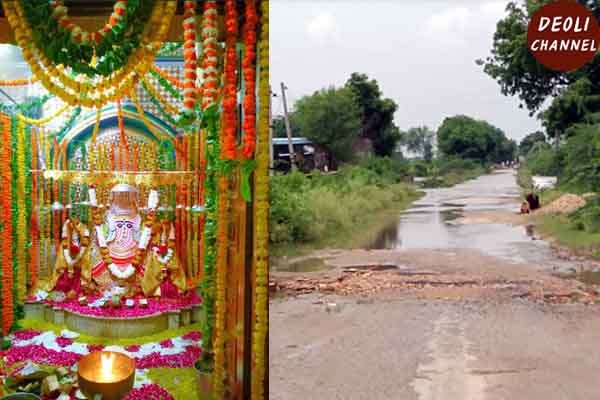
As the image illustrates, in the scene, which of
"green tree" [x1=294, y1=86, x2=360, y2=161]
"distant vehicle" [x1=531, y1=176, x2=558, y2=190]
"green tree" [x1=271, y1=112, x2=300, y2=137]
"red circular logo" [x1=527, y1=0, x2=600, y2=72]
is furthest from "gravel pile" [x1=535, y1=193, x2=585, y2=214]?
"green tree" [x1=271, y1=112, x2=300, y2=137]

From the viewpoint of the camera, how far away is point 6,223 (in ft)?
13.6

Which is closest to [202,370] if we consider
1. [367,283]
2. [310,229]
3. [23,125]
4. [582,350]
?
[23,125]

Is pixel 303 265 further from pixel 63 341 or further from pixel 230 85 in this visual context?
pixel 230 85

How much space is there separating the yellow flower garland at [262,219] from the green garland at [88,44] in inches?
19.5

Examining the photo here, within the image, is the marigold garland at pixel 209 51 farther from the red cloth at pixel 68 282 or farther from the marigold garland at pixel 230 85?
the red cloth at pixel 68 282

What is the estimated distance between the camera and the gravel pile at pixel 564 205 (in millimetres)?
12689

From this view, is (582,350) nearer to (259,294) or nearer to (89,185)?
(259,294)

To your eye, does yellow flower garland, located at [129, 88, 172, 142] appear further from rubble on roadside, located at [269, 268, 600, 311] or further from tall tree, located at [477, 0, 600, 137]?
tall tree, located at [477, 0, 600, 137]

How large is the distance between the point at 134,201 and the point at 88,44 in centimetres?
228

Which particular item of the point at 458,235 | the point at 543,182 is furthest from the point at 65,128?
the point at 543,182

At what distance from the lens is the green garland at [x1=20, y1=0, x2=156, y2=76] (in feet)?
7.16

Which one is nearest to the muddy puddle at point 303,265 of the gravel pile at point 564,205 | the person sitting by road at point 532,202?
the gravel pile at point 564,205

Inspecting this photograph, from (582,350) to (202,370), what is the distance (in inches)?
120

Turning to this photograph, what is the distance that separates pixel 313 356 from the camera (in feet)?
14.4
